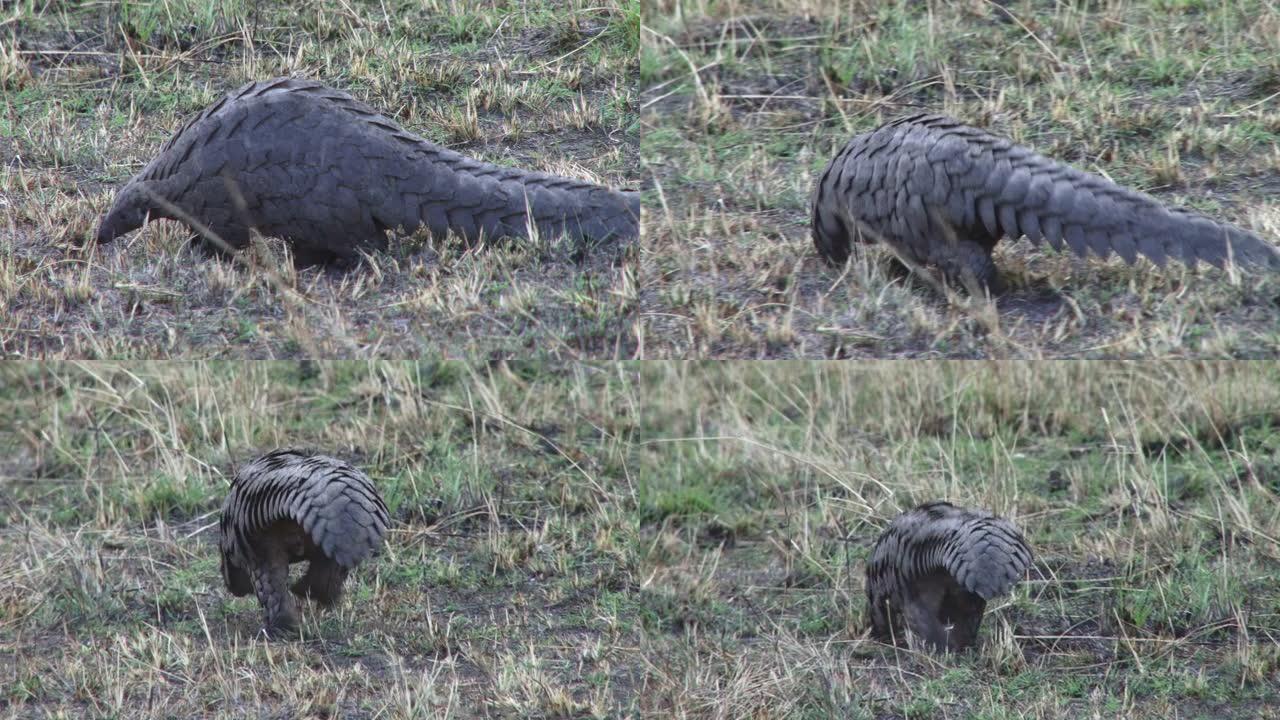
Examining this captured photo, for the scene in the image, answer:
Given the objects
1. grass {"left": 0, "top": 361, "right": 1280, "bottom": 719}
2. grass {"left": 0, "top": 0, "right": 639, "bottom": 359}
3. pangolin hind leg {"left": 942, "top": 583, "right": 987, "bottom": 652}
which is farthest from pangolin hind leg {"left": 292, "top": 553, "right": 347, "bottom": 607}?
pangolin hind leg {"left": 942, "top": 583, "right": 987, "bottom": 652}

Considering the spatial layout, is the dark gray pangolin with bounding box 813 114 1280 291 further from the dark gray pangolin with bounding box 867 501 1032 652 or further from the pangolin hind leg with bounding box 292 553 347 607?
the pangolin hind leg with bounding box 292 553 347 607

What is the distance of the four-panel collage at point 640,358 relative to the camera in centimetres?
461

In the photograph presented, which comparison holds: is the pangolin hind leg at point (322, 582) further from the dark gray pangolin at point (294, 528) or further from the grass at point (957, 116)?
the grass at point (957, 116)

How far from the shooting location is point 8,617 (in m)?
5.14

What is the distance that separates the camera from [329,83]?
694cm

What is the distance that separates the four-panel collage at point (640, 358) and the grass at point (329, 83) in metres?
0.02

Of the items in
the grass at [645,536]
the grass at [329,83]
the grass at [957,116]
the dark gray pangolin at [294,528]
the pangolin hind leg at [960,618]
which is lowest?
the grass at [645,536]

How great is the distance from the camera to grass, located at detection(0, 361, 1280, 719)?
4.50 meters

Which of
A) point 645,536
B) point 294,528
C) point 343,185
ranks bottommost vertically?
point 645,536

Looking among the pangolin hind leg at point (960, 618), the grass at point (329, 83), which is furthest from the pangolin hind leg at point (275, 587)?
the pangolin hind leg at point (960, 618)

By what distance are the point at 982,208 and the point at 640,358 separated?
126cm

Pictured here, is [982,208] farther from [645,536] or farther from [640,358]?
[645,536]

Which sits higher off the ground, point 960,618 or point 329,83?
point 329,83

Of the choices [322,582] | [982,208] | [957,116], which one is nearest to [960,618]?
[982,208]
